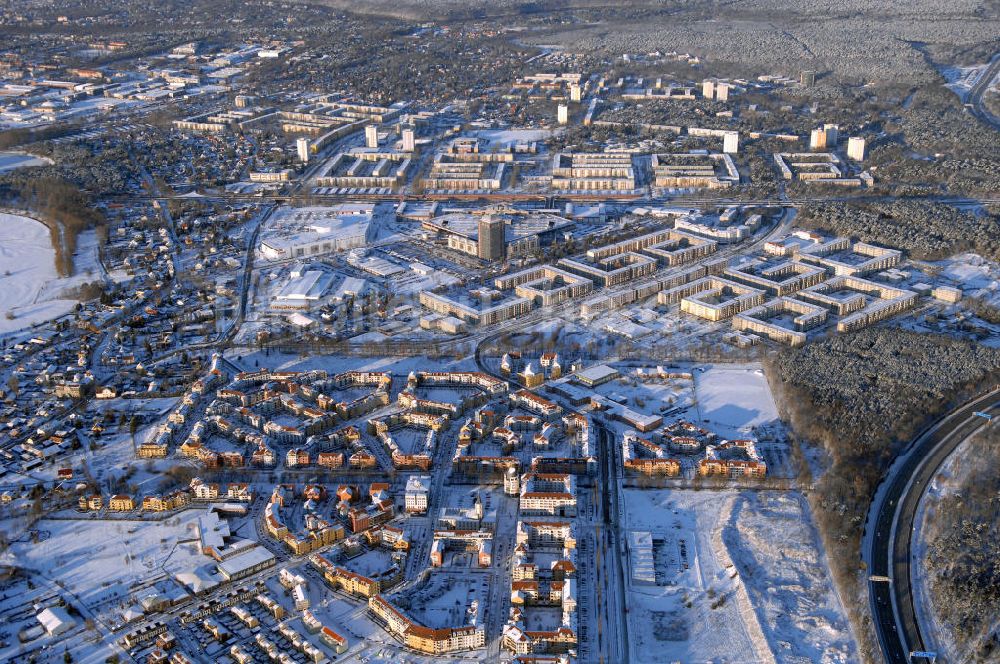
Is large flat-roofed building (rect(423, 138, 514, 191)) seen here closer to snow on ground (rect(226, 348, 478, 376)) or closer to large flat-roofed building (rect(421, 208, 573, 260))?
large flat-roofed building (rect(421, 208, 573, 260))

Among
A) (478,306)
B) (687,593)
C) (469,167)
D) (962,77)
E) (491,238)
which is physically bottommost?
(687,593)

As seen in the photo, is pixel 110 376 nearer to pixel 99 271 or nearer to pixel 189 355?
pixel 189 355

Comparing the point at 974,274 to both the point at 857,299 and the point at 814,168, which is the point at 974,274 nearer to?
the point at 857,299

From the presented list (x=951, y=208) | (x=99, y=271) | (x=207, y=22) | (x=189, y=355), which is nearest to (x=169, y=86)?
Result: (x=207, y=22)

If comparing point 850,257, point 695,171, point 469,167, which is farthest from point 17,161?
point 850,257

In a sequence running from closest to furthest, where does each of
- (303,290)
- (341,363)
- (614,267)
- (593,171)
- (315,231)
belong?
(341,363)
(303,290)
(614,267)
(315,231)
(593,171)

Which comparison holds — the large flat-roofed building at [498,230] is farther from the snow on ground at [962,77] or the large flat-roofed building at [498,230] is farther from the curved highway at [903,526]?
the snow on ground at [962,77]
